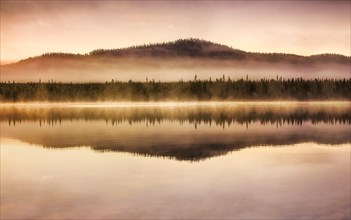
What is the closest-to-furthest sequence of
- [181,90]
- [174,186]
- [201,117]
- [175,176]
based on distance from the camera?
[174,186]
[175,176]
[201,117]
[181,90]

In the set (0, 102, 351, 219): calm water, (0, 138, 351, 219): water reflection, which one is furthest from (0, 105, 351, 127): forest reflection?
(0, 138, 351, 219): water reflection

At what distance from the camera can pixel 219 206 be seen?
1330 centimetres

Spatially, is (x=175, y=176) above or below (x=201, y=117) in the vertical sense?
above

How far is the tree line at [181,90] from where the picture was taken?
122m

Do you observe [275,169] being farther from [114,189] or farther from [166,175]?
[114,189]

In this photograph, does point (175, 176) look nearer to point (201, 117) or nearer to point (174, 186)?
point (174, 186)

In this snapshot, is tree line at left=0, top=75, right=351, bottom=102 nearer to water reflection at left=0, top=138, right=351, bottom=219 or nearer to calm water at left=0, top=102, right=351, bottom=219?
calm water at left=0, top=102, right=351, bottom=219

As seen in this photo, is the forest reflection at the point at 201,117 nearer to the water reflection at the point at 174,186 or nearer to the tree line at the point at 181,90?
the water reflection at the point at 174,186

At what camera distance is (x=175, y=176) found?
1717 cm

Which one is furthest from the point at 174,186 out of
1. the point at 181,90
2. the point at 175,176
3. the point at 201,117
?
the point at 181,90

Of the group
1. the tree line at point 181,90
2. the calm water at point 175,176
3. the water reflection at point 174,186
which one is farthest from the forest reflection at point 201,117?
the tree line at point 181,90

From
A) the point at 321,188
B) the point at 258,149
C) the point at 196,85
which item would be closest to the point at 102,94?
the point at 196,85

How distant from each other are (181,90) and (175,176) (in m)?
114

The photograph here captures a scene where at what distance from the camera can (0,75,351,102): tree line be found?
399 feet
